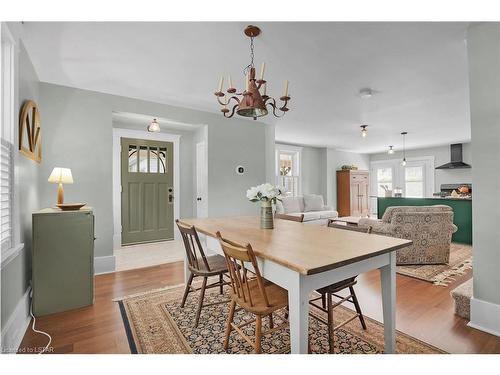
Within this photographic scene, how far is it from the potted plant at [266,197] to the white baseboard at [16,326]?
1916 millimetres

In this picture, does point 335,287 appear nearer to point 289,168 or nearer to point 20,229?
point 20,229

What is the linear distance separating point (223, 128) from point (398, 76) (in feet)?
8.88

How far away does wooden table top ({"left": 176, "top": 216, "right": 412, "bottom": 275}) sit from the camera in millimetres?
1252

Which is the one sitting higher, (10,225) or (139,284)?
(10,225)

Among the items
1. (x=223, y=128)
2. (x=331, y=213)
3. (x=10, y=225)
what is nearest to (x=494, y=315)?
(x=10, y=225)

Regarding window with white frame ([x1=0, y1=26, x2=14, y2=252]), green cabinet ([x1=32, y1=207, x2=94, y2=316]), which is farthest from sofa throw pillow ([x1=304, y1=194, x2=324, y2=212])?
window with white frame ([x1=0, y1=26, x2=14, y2=252])

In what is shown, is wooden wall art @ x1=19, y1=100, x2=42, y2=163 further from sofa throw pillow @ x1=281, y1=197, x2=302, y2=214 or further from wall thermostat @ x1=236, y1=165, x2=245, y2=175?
sofa throw pillow @ x1=281, y1=197, x2=302, y2=214

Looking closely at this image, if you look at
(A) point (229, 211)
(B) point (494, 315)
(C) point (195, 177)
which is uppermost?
(C) point (195, 177)

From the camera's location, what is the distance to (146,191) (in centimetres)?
507

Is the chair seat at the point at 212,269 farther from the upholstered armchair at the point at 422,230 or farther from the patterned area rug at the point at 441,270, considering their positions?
the patterned area rug at the point at 441,270

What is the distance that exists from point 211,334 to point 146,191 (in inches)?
147

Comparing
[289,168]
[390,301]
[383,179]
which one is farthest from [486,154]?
[383,179]
